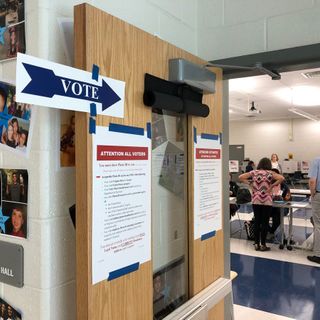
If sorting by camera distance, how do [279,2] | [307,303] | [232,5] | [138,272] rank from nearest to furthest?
[138,272] < [279,2] < [232,5] < [307,303]

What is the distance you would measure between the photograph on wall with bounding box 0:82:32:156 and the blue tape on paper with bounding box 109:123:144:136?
278 mm

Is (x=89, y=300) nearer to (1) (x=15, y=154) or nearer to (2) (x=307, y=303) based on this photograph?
(1) (x=15, y=154)

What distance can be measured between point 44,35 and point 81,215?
0.60 meters

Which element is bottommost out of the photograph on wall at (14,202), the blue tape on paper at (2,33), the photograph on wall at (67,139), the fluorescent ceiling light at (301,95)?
the photograph on wall at (14,202)

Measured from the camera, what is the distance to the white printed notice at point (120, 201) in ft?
3.72

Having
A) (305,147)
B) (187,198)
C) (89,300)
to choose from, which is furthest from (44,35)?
(305,147)

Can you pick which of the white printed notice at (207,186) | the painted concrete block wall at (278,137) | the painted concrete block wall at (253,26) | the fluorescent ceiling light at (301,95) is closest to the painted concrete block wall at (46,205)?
the white printed notice at (207,186)

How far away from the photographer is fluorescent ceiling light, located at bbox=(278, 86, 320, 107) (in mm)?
7379

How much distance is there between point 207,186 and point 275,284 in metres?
2.78

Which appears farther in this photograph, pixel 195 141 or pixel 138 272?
pixel 195 141

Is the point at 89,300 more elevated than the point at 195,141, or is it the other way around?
the point at 195,141

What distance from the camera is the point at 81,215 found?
109 centimetres

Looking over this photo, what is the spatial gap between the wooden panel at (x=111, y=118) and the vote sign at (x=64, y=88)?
4cm

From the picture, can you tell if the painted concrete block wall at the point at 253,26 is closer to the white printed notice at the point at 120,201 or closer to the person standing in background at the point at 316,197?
the white printed notice at the point at 120,201
